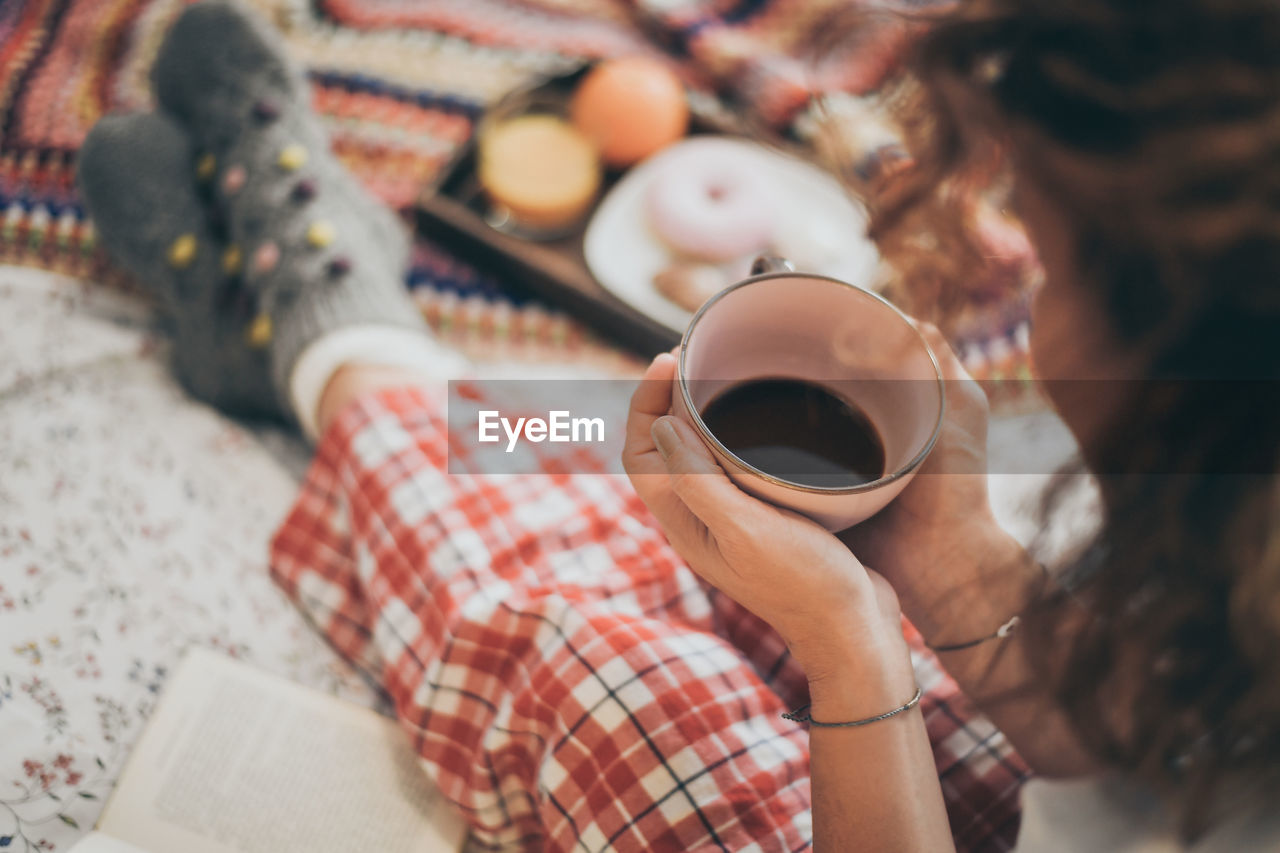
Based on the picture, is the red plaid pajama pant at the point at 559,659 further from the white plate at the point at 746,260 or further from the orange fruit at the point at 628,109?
the orange fruit at the point at 628,109

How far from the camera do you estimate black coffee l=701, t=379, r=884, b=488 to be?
0.49 meters

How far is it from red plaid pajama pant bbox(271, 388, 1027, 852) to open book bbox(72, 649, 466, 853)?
55 millimetres

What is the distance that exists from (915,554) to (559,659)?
0.84 feet

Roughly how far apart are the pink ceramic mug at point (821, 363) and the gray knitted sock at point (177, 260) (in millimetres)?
586

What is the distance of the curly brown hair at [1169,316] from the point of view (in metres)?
0.30

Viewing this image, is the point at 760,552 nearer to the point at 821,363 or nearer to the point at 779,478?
the point at 779,478

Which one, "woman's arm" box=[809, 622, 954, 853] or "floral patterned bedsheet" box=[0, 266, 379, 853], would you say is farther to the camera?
"floral patterned bedsheet" box=[0, 266, 379, 853]

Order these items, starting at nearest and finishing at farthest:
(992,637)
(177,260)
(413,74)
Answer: (992,637) → (177,260) → (413,74)

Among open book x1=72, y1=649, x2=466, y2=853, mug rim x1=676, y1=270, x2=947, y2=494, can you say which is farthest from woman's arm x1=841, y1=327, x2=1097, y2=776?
open book x1=72, y1=649, x2=466, y2=853

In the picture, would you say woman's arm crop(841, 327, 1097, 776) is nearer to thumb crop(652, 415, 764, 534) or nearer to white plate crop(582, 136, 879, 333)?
thumb crop(652, 415, 764, 534)

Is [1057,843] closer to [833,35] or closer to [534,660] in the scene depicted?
[534,660]

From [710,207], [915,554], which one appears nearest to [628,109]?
[710,207]

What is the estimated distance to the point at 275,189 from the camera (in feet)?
2.95

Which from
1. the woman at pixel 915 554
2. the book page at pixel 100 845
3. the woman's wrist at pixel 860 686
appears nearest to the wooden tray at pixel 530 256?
the woman at pixel 915 554
